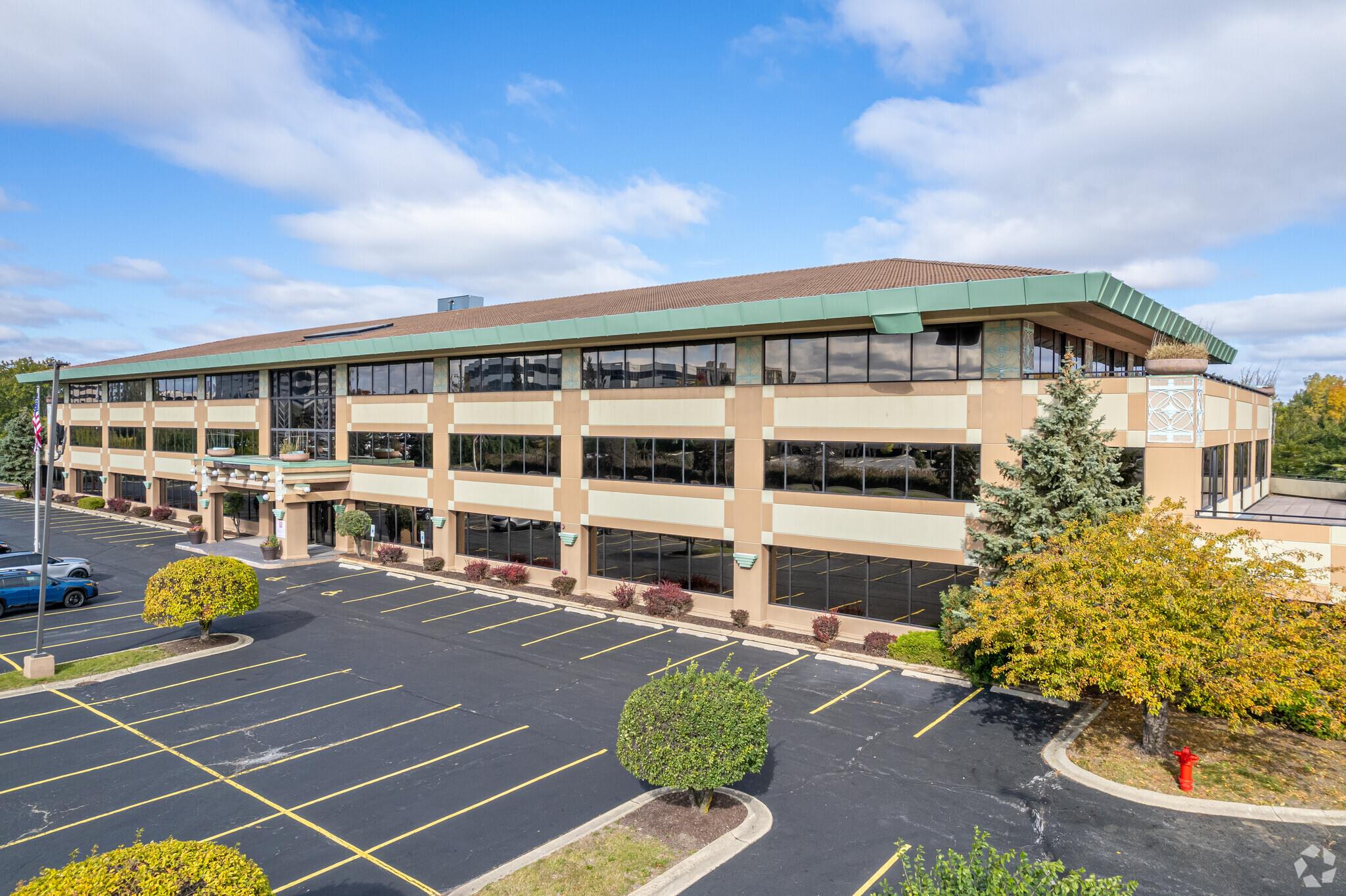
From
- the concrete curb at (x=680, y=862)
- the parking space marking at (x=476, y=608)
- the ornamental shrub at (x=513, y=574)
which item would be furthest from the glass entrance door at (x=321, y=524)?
the concrete curb at (x=680, y=862)

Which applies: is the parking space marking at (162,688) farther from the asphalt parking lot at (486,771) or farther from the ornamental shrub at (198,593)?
the ornamental shrub at (198,593)

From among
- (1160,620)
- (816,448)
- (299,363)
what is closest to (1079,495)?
(1160,620)

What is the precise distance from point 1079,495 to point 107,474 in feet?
227

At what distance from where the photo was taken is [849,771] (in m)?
15.3

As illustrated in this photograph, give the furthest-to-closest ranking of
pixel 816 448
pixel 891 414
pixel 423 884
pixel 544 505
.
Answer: pixel 544 505, pixel 816 448, pixel 891 414, pixel 423 884

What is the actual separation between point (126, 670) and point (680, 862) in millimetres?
19059

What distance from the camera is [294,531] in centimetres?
3934

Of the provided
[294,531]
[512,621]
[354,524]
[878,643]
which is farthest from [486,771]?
[294,531]

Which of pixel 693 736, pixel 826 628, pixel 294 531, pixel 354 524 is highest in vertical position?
pixel 354 524

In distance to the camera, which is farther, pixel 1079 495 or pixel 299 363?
pixel 299 363

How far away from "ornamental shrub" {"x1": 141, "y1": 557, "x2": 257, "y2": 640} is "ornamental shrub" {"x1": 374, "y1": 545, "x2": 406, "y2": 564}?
12926 millimetres

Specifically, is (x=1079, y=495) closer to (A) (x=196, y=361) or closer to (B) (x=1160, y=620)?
(B) (x=1160, y=620)

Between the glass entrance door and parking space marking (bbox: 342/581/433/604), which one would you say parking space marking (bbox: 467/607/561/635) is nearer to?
parking space marking (bbox: 342/581/433/604)

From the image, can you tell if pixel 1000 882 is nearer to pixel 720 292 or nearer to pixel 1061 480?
pixel 1061 480
